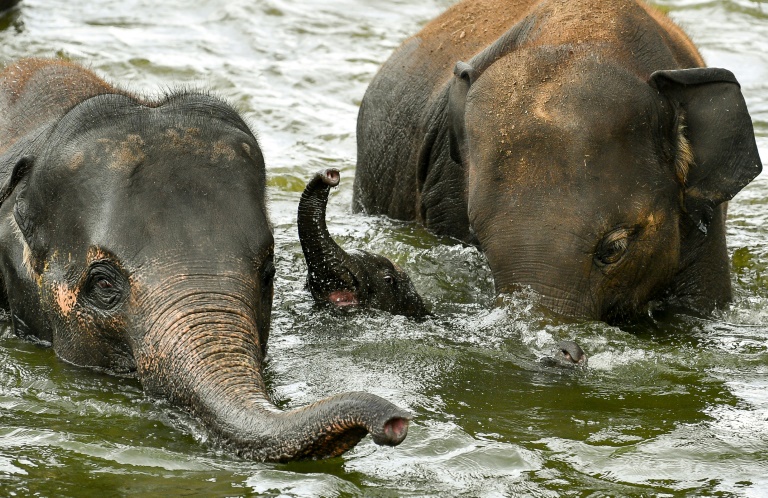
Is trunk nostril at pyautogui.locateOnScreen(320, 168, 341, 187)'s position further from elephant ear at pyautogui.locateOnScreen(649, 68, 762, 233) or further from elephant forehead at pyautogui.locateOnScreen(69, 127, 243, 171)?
elephant ear at pyautogui.locateOnScreen(649, 68, 762, 233)

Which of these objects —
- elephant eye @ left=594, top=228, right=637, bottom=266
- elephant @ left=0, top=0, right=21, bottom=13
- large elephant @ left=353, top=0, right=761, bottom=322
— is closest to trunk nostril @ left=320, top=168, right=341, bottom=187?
large elephant @ left=353, top=0, right=761, bottom=322

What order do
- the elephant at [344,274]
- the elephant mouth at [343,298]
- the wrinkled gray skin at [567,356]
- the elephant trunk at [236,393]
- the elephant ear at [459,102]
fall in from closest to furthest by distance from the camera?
the elephant trunk at [236,393], the wrinkled gray skin at [567,356], the elephant at [344,274], the elephant mouth at [343,298], the elephant ear at [459,102]

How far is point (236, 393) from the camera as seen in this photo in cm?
409

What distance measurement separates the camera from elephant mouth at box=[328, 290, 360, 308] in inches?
228

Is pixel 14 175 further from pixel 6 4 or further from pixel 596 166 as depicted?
pixel 6 4

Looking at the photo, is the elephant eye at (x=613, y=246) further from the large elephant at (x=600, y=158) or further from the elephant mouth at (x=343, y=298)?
the elephant mouth at (x=343, y=298)

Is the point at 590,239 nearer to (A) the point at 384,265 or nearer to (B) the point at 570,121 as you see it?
(B) the point at 570,121

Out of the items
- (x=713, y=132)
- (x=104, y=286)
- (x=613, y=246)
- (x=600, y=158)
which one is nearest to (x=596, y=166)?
(x=600, y=158)

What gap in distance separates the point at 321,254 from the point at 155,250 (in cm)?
117


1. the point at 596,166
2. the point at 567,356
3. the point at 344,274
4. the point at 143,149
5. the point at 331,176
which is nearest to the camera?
the point at 143,149

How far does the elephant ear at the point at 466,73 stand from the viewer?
242 inches

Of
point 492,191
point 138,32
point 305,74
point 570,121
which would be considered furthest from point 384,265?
point 138,32

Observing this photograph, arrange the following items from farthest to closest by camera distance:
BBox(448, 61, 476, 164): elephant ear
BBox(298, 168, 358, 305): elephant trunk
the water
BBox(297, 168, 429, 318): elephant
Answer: BBox(448, 61, 476, 164): elephant ear, BBox(297, 168, 429, 318): elephant, BBox(298, 168, 358, 305): elephant trunk, the water

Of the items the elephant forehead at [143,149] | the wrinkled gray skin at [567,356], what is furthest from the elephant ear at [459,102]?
the elephant forehead at [143,149]
